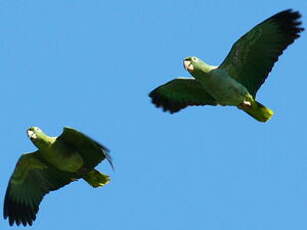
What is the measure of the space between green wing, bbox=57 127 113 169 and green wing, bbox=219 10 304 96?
2.91m

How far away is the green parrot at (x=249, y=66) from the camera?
1969cm

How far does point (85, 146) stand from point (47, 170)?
118cm

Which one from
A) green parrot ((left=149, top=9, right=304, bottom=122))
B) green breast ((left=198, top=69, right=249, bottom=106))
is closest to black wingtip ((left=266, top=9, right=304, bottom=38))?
green parrot ((left=149, top=9, right=304, bottom=122))

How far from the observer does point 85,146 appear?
19656 mm

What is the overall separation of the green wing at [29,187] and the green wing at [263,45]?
3917 mm

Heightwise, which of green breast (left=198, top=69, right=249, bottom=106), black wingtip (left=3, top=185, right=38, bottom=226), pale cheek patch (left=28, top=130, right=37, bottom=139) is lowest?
black wingtip (left=3, top=185, right=38, bottom=226)

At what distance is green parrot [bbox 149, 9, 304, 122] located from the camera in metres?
19.7

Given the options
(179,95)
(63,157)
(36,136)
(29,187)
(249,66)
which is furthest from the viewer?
(179,95)

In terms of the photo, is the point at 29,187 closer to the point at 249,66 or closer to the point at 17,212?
the point at 17,212

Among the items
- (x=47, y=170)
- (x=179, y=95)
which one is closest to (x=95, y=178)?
(x=47, y=170)

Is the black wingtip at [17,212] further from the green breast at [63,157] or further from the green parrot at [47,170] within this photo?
the green breast at [63,157]

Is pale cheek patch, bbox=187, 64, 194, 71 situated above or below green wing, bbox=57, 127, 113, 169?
above

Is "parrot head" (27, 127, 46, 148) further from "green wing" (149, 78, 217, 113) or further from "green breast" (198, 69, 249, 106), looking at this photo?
"green breast" (198, 69, 249, 106)

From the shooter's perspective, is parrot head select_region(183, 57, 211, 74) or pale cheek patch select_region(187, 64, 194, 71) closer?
parrot head select_region(183, 57, 211, 74)
